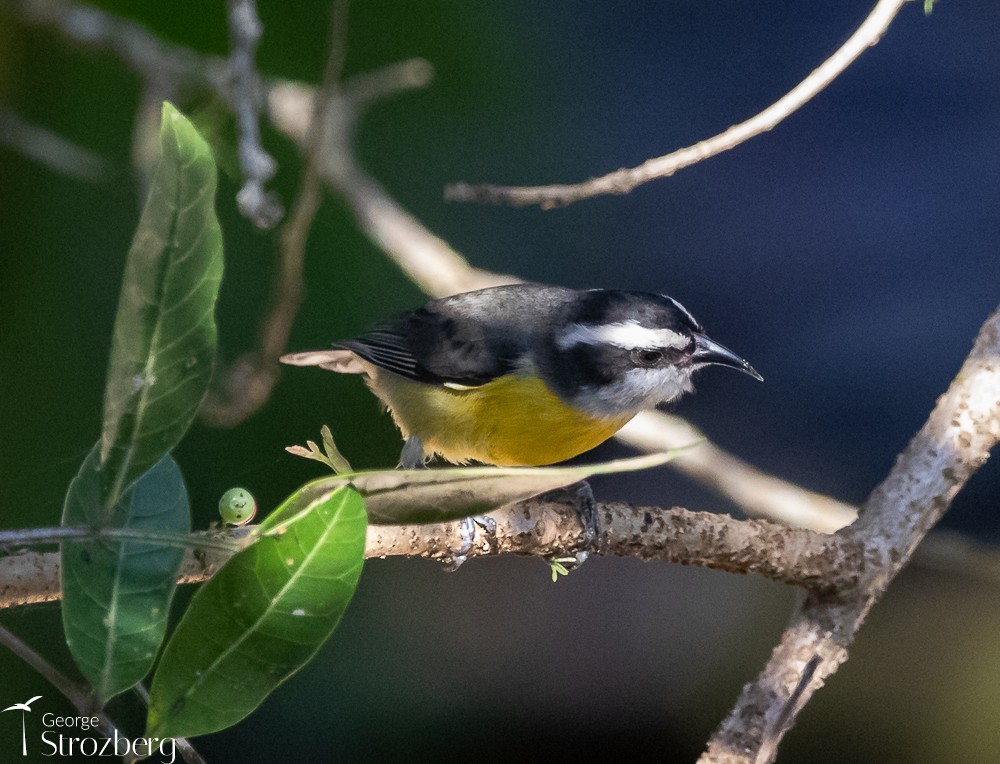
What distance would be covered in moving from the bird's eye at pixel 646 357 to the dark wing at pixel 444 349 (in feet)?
0.37

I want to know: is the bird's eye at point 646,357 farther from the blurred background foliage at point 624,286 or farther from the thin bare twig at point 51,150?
the thin bare twig at point 51,150

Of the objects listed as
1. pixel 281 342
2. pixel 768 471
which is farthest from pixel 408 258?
pixel 768 471

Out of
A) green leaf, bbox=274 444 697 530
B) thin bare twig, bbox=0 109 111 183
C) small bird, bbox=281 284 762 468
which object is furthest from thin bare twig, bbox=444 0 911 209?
thin bare twig, bbox=0 109 111 183

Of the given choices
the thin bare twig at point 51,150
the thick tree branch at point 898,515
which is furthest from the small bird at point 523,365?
the thin bare twig at point 51,150

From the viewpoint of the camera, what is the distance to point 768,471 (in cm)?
Answer: 90

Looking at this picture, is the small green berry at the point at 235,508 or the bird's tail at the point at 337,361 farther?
the bird's tail at the point at 337,361

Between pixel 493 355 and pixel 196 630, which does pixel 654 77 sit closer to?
pixel 493 355

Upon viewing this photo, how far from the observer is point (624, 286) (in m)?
0.88

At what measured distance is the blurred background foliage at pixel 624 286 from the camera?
82 centimetres

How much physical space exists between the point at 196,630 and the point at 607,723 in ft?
2.04

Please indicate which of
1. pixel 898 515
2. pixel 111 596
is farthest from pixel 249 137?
pixel 898 515

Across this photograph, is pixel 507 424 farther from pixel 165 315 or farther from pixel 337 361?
pixel 165 315

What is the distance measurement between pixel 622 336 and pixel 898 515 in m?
0.24

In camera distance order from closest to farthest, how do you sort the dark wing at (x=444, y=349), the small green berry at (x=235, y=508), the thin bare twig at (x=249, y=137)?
the small green berry at (x=235, y=508) → the thin bare twig at (x=249, y=137) → the dark wing at (x=444, y=349)
